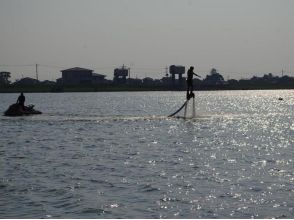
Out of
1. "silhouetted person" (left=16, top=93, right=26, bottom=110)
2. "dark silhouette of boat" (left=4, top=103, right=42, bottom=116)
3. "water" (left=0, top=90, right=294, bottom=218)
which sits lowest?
"water" (left=0, top=90, right=294, bottom=218)

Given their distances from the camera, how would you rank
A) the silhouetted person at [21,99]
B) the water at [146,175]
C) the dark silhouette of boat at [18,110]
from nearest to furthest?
the water at [146,175], the silhouetted person at [21,99], the dark silhouette of boat at [18,110]

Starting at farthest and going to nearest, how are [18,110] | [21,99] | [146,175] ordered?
[18,110], [21,99], [146,175]

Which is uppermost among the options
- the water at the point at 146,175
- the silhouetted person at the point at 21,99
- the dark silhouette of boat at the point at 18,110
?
the silhouetted person at the point at 21,99

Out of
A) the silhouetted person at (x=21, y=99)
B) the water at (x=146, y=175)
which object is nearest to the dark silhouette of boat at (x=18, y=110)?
the silhouetted person at (x=21, y=99)

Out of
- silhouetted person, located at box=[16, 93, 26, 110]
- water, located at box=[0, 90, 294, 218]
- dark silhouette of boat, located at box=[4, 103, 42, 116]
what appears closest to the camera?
water, located at box=[0, 90, 294, 218]

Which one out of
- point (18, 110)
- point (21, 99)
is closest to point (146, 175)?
point (21, 99)

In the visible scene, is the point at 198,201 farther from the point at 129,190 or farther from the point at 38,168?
the point at 38,168

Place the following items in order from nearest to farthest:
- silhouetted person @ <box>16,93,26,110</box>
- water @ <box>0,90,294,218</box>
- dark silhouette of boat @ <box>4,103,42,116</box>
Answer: water @ <box>0,90,294,218</box>, silhouetted person @ <box>16,93,26,110</box>, dark silhouette of boat @ <box>4,103,42,116</box>

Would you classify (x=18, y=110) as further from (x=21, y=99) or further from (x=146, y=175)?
(x=146, y=175)

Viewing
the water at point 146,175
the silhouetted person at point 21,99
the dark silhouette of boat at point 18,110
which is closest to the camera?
the water at point 146,175

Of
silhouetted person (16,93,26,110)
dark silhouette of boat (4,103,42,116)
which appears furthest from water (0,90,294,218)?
dark silhouette of boat (4,103,42,116)

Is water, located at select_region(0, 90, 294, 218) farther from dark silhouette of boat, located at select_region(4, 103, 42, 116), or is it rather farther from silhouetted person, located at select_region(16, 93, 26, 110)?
dark silhouette of boat, located at select_region(4, 103, 42, 116)

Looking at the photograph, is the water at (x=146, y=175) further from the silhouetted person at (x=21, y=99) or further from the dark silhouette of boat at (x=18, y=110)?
the dark silhouette of boat at (x=18, y=110)

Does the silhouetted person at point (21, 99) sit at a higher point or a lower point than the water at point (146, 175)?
higher
